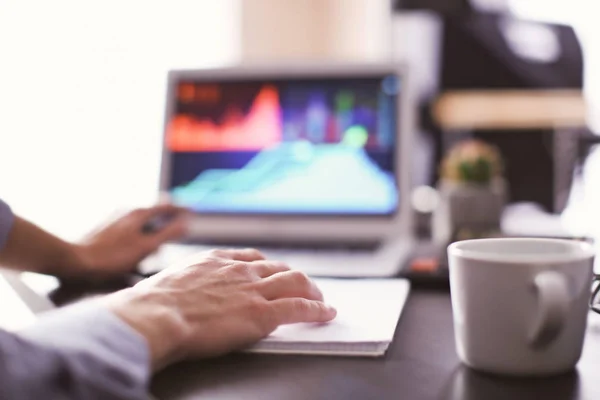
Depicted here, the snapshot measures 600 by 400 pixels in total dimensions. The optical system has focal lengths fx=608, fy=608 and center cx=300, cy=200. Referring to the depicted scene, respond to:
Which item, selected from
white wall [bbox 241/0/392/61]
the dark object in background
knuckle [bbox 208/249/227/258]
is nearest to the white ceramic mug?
knuckle [bbox 208/249/227/258]

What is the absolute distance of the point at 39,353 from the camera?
1.20 ft

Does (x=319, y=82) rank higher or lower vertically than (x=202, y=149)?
higher

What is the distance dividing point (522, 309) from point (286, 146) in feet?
2.37

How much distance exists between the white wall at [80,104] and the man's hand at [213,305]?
2.93 ft

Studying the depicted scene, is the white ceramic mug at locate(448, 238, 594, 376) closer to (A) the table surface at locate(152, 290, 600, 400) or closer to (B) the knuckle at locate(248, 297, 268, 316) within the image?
(A) the table surface at locate(152, 290, 600, 400)

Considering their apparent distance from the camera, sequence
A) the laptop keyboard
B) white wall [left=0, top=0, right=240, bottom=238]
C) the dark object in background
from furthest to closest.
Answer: the dark object in background < white wall [left=0, top=0, right=240, bottom=238] < the laptop keyboard

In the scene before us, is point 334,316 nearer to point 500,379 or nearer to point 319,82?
point 500,379

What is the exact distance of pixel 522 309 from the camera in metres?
0.40

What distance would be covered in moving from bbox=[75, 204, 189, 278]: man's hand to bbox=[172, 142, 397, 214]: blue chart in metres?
0.13

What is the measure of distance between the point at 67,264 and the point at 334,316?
446mm

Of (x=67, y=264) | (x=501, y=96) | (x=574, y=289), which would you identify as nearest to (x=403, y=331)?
(x=574, y=289)

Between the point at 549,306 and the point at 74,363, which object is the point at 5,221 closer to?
the point at 74,363

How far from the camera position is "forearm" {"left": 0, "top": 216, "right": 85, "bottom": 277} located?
2.67 ft

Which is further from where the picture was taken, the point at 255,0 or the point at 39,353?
the point at 255,0
